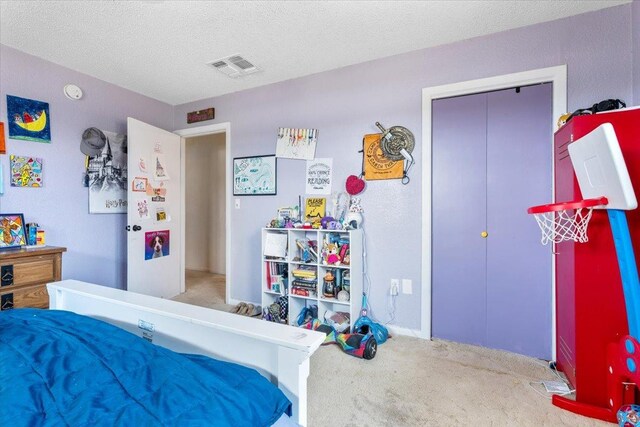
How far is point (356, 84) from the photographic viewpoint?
2715 millimetres

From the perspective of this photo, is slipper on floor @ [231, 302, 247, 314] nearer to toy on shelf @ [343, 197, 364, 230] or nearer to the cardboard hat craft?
toy on shelf @ [343, 197, 364, 230]

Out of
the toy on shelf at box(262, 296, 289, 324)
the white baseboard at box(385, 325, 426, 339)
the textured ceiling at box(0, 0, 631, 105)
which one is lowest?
the white baseboard at box(385, 325, 426, 339)

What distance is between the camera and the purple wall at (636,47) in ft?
6.07

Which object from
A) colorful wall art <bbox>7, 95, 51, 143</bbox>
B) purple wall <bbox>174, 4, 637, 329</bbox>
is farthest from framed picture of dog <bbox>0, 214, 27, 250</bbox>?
purple wall <bbox>174, 4, 637, 329</bbox>

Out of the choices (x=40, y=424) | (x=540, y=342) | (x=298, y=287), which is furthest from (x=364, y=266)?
(x=40, y=424)

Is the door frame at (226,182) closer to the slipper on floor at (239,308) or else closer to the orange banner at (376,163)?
the slipper on floor at (239,308)

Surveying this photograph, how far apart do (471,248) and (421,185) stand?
627mm

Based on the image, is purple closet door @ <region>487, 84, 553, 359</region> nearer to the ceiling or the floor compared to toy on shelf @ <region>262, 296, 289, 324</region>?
nearer to the ceiling

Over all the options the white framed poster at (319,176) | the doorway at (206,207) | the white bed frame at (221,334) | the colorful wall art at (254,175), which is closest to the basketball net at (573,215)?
the white bed frame at (221,334)

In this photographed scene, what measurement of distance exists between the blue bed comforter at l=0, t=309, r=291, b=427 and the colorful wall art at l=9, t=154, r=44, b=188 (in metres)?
2.11

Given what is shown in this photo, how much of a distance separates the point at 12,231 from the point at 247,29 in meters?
2.42

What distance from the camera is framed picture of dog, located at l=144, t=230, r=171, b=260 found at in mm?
3176

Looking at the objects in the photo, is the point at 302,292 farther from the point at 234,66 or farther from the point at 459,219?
the point at 234,66

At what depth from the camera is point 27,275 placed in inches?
83.4
